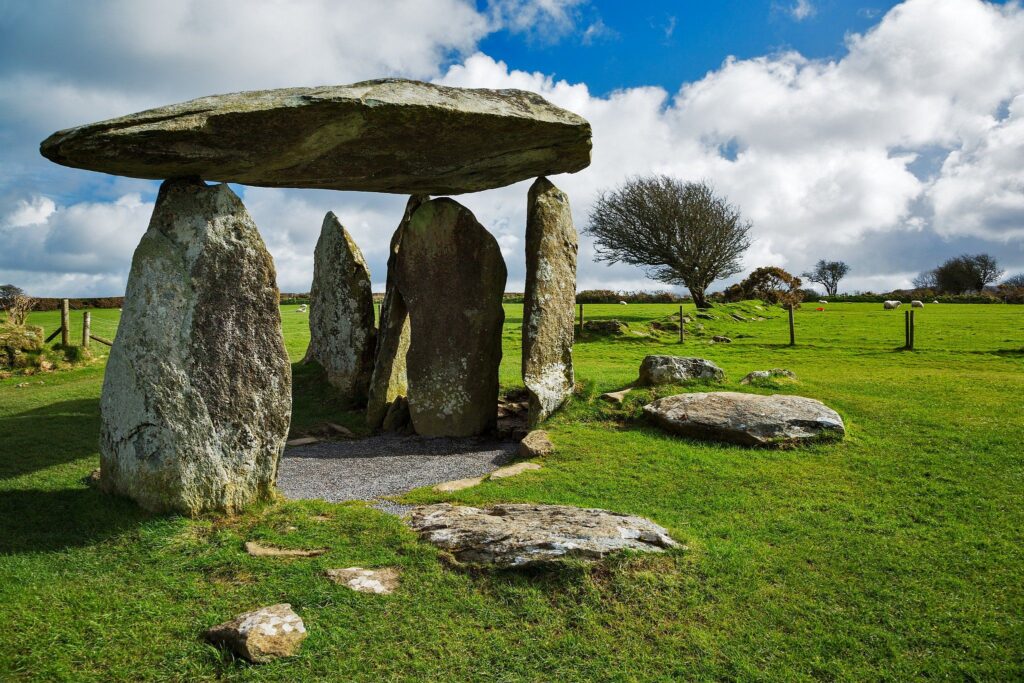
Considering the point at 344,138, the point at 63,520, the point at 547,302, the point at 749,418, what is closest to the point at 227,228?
the point at 344,138

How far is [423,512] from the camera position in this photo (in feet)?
26.2

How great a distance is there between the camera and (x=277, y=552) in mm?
6820

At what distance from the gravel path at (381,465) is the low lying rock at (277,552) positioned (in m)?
1.52

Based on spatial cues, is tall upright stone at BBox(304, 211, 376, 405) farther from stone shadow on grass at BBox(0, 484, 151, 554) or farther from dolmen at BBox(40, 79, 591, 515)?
stone shadow on grass at BBox(0, 484, 151, 554)

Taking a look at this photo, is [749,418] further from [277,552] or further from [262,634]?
[262,634]

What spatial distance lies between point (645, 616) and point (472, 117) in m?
6.77

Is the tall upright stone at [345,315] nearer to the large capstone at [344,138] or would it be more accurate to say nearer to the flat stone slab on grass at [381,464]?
the flat stone slab on grass at [381,464]

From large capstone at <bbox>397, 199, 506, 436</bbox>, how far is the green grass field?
2.46 m

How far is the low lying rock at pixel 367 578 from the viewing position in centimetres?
615

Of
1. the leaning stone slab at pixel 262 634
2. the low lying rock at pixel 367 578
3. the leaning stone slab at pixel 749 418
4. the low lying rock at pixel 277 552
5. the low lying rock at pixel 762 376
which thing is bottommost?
the leaning stone slab at pixel 262 634

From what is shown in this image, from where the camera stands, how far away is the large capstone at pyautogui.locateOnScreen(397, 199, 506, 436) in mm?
12727

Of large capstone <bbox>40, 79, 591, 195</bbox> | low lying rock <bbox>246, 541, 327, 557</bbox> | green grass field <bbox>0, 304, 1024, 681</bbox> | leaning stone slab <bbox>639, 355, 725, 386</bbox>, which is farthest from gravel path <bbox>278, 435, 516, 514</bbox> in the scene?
large capstone <bbox>40, 79, 591, 195</bbox>

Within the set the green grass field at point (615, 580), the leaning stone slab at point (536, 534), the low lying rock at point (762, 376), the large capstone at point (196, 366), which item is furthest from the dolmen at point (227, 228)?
the low lying rock at point (762, 376)

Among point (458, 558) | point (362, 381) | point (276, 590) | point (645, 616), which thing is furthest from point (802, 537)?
point (362, 381)
